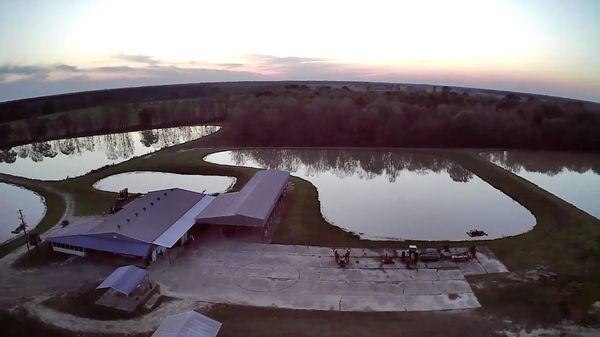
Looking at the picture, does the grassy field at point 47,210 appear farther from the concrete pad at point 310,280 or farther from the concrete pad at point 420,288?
the concrete pad at point 420,288

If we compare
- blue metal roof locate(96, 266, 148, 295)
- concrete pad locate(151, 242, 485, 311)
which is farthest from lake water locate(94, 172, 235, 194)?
blue metal roof locate(96, 266, 148, 295)

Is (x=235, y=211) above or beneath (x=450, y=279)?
above

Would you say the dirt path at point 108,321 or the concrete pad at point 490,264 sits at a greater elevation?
the concrete pad at point 490,264

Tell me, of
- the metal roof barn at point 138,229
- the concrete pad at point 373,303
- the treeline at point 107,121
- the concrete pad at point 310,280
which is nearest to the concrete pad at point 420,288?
the concrete pad at point 310,280

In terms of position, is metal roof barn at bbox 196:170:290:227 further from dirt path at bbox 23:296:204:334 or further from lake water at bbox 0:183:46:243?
lake water at bbox 0:183:46:243

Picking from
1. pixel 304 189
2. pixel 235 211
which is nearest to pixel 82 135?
pixel 304 189

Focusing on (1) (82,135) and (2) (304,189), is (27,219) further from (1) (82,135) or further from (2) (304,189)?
(1) (82,135)
